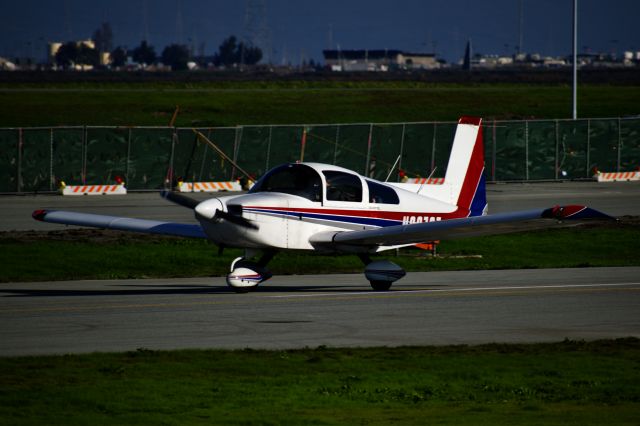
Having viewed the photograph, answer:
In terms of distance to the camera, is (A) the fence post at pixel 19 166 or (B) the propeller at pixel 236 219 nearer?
(B) the propeller at pixel 236 219

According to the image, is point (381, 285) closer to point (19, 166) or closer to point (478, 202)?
point (478, 202)

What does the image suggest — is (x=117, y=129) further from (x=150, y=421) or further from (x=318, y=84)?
(x=318, y=84)

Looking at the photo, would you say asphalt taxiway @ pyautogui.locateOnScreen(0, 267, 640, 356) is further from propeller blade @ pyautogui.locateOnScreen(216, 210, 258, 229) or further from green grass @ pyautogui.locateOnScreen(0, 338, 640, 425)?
propeller blade @ pyautogui.locateOnScreen(216, 210, 258, 229)

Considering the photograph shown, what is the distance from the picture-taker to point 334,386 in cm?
1423

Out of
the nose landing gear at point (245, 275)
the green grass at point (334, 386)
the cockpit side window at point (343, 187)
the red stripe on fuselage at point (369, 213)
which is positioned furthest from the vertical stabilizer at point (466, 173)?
the green grass at point (334, 386)

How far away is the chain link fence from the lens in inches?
1896

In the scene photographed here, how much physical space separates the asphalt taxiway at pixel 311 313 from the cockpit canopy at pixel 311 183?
1854mm

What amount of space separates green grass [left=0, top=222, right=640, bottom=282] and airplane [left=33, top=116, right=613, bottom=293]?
3.16 m

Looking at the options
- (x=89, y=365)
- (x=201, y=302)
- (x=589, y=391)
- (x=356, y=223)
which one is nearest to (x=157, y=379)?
(x=89, y=365)

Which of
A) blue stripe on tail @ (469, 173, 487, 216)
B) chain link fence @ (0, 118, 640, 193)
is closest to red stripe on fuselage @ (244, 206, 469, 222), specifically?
blue stripe on tail @ (469, 173, 487, 216)

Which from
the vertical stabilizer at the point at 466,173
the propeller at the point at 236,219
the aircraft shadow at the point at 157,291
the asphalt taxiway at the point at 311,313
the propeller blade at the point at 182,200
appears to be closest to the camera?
the asphalt taxiway at the point at 311,313

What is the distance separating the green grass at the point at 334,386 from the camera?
12609 mm

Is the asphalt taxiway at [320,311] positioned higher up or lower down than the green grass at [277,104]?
lower down

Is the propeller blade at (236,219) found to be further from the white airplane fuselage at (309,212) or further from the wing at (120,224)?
the wing at (120,224)
